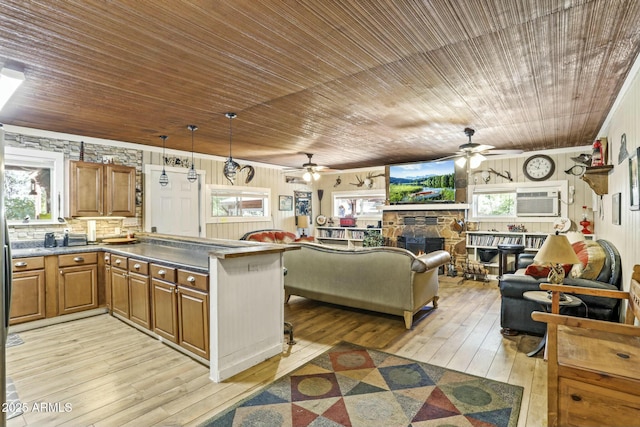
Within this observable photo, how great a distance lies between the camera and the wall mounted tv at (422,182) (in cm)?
713

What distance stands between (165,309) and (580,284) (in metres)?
4.08

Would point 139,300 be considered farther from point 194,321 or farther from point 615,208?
point 615,208

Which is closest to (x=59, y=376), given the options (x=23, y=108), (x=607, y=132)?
(x=23, y=108)

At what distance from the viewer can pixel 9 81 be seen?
2834 millimetres

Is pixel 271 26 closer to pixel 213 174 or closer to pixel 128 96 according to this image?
pixel 128 96

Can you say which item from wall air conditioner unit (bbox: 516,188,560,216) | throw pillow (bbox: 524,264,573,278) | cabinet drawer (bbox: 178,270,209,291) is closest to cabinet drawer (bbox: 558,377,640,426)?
throw pillow (bbox: 524,264,573,278)

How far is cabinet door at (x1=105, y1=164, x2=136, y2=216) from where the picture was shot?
16.6ft

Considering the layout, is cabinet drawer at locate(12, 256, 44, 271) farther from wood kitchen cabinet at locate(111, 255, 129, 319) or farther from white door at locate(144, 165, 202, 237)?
white door at locate(144, 165, 202, 237)

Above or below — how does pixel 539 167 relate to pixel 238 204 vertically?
above

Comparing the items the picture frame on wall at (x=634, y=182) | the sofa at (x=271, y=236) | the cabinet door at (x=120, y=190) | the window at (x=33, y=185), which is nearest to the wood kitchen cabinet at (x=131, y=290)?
the cabinet door at (x=120, y=190)

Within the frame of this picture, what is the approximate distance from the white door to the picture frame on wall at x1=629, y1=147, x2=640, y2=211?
6190 mm

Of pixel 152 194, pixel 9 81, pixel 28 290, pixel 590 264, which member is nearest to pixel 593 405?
pixel 590 264

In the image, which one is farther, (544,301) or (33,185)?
(33,185)

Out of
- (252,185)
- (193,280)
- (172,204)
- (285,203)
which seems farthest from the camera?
(285,203)
